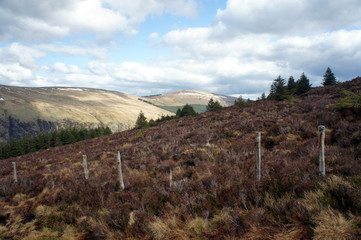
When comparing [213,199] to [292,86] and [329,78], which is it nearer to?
[292,86]

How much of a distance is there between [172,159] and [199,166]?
221 cm

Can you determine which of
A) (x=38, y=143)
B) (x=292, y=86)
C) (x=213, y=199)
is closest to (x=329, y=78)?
(x=292, y=86)

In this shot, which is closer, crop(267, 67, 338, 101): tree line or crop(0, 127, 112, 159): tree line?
crop(267, 67, 338, 101): tree line

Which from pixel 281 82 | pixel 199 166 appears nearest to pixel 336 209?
pixel 199 166

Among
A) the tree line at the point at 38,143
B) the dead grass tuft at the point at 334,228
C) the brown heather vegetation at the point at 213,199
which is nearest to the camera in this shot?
the dead grass tuft at the point at 334,228

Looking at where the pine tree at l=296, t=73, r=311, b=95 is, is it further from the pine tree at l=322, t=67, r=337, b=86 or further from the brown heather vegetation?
the brown heather vegetation

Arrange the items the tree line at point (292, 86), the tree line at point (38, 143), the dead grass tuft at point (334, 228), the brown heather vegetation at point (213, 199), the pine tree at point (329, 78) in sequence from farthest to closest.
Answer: the tree line at point (38, 143), the pine tree at point (329, 78), the tree line at point (292, 86), the brown heather vegetation at point (213, 199), the dead grass tuft at point (334, 228)

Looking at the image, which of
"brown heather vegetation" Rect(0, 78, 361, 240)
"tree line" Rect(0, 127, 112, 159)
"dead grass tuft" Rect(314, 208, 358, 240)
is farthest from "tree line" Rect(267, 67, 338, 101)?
"tree line" Rect(0, 127, 112, 159)

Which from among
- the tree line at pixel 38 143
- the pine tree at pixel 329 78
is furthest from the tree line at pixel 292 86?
the tree line at pixel 38 143

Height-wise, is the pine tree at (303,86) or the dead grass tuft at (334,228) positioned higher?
the pine tree at (303,86)

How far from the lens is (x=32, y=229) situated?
18.3 ft

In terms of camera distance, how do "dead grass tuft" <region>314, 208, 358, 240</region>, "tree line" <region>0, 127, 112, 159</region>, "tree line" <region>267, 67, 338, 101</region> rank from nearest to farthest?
"dead grass tuft" <region>314, 208, 358, 240</region> < "tree line" <region>267, 67, 338, 101</region> < "tree line" <region>0, 127, 112, 159</region>

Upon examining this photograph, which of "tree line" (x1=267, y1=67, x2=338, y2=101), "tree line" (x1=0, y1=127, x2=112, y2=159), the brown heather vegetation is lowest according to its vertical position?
"tree line" (x1=0, y1=127, x2=112, y2=159)

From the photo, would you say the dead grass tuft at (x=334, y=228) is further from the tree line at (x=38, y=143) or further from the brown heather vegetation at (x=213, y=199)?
the tree line at (x=38, y=143)
